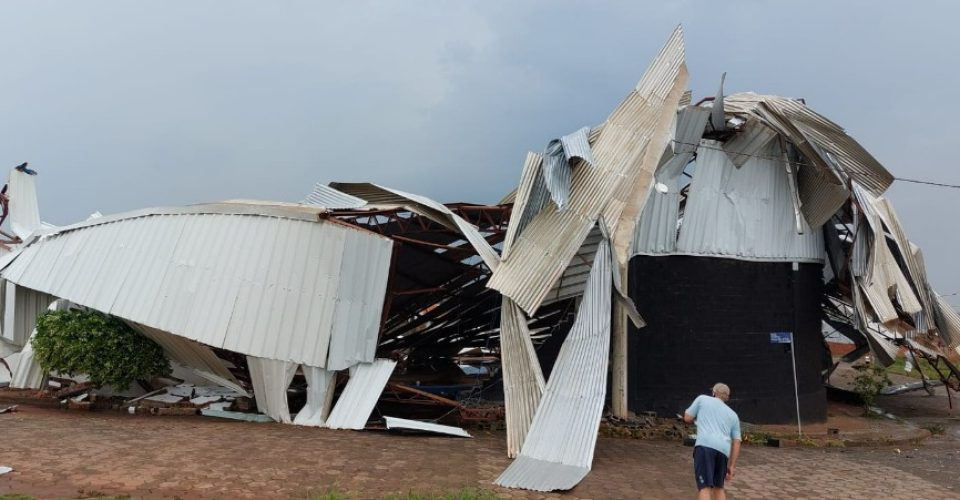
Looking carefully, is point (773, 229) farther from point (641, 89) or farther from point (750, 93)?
point (641, 89)

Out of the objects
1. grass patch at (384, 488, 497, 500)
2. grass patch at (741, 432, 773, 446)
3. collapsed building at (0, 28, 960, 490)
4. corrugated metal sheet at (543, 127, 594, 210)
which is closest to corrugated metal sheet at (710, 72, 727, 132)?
collapsed building at (0, 28, 960, 490)

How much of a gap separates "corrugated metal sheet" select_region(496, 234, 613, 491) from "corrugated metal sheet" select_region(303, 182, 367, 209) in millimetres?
5840

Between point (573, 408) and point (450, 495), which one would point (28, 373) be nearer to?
point (450, 495)

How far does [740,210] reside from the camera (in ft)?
50.0

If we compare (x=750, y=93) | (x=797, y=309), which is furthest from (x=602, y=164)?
(x=797, y=309)

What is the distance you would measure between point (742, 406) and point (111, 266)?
14.4 meters

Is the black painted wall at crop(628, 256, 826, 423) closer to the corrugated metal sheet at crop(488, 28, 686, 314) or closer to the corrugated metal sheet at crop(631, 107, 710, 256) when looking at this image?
the corrugated metal sheet at crop(631, 107, 710, 256)

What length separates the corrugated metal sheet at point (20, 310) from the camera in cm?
1669

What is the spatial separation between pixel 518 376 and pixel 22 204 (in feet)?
56.3

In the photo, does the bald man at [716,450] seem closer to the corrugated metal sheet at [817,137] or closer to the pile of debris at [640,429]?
the pile of debris at [640,429]

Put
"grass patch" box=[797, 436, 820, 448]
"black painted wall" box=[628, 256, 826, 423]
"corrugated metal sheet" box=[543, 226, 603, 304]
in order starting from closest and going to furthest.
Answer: "grass patch" box=[797, 436, 820, 448] < "corrugated metal sheet" box=[543, 226, 603, 304] < "black painted wall" box=[628, 256, 826, 423]

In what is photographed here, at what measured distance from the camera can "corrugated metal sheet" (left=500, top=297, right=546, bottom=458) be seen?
10.6 metres

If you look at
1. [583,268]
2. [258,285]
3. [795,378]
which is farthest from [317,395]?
[795,378]

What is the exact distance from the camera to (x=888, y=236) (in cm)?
1659
